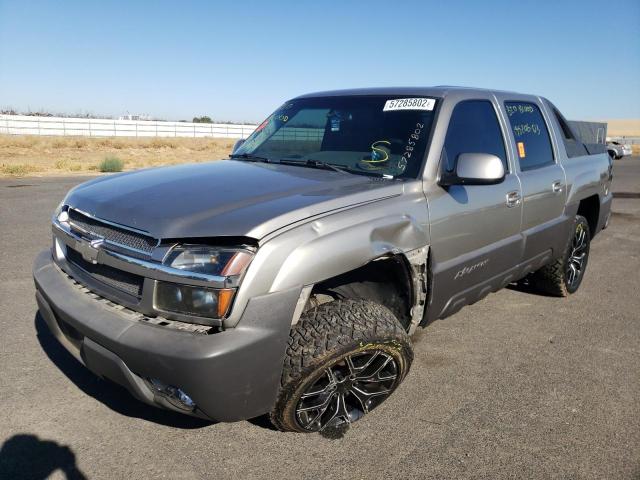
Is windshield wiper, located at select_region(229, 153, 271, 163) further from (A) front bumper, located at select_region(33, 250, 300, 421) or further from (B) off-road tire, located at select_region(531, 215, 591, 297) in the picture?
(B) off-road tire, located at select_region(531, 215, 591, 297)

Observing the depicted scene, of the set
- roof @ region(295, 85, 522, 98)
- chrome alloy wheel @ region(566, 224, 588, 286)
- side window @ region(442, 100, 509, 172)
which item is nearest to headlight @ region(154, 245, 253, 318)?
side window @ region(442, 100, 509, 172)

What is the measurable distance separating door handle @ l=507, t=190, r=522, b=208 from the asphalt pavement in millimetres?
1043

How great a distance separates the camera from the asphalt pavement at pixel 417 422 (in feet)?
7.83

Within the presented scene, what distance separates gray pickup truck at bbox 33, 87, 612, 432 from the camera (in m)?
2.13

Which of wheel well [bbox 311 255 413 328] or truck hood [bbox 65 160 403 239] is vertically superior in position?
truck hood [bbox 65 160 403 239]

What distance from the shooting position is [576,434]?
2688 mm

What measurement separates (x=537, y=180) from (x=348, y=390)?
2369 millimetres

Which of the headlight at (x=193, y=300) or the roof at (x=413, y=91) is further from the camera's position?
the roof at (x=413, y=91)

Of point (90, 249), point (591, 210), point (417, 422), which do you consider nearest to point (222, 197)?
point (90, 249)

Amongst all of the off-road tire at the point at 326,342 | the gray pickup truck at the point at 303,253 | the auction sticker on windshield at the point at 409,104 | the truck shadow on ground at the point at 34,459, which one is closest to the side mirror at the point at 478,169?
the gray pickup truck at the point at 303,253

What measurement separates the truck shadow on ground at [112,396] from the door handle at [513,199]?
2.41m

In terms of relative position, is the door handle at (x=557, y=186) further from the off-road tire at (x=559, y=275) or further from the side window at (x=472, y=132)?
the side window at (x=472, y=132)

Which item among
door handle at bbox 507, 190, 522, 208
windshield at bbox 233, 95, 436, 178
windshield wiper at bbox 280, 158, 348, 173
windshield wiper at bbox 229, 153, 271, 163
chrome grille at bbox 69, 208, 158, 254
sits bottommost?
chrome grille at bbox 69, 208, 158, 254

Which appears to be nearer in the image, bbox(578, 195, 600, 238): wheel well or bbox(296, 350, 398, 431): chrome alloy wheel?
bbox(296, 350, 398, 431): chrome alloy wheel
